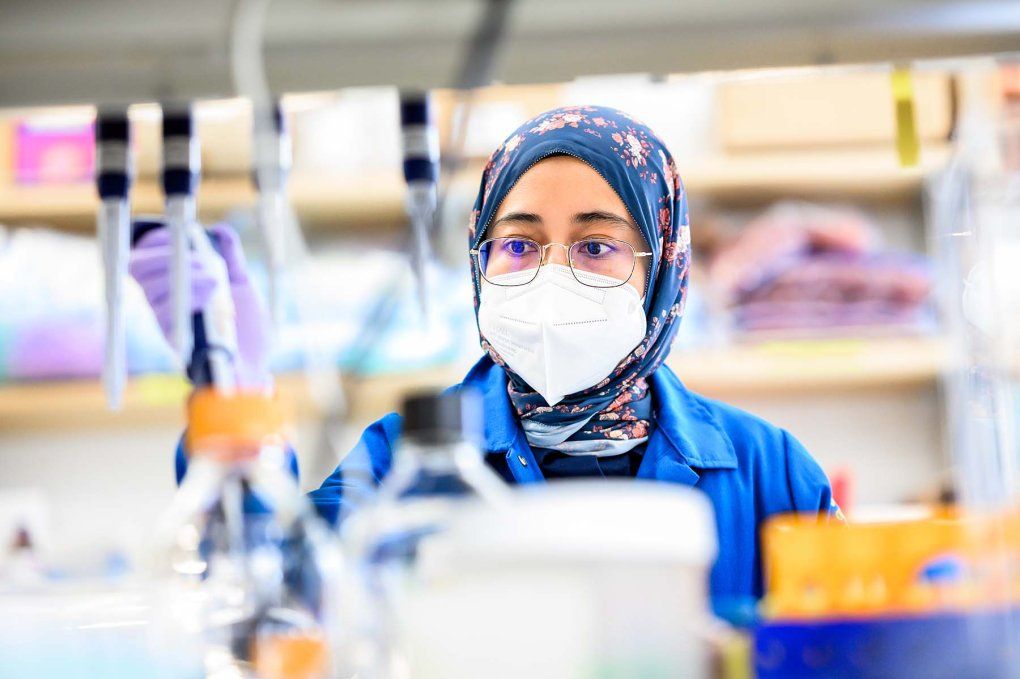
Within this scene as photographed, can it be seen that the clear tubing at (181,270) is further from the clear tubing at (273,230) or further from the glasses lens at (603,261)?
the glasses lens at (603,261)

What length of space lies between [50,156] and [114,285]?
1829 mm

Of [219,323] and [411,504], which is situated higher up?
[219,323]

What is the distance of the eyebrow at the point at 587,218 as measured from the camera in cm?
130

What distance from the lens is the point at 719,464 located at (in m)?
1.33

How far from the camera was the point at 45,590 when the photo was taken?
28.6 inches


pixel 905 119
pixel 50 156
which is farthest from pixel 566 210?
pixel 50 156

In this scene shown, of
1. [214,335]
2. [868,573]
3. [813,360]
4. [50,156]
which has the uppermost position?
[50,156]

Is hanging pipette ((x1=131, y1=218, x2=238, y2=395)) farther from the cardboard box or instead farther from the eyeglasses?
the cardboard box

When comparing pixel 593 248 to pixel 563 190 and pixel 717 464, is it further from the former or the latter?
pixel 717 464

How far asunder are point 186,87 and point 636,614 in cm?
59

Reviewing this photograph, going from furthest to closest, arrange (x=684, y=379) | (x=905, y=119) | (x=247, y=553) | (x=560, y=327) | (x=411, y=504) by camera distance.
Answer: (x=684, y=379) → (x=560, y=327) → (x=905, y=119) → (x=247, y=553) → (x=411, y=504)

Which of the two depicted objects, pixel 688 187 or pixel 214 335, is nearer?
pixel 214 335

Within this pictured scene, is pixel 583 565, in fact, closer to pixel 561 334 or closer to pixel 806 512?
pixel 561 334

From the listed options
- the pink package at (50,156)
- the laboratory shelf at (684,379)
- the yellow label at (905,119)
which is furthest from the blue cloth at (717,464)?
the pink package at (50,156)
